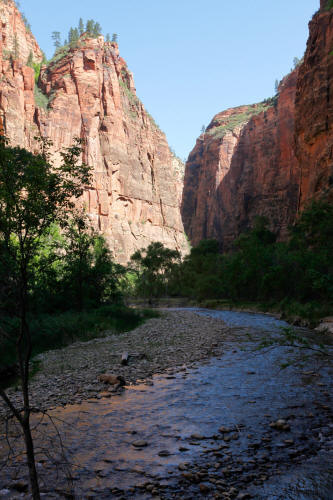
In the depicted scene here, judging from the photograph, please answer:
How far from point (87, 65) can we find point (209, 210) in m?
61.3

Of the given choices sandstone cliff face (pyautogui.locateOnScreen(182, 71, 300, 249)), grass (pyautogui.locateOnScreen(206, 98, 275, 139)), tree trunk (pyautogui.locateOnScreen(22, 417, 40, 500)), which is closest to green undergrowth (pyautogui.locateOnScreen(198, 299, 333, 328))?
tree trunk (pyautogui.locateOnScreen(22, 417, 40, 500))

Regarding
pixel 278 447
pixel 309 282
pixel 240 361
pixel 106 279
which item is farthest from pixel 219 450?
pixel 309 282

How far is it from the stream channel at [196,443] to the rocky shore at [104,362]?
2.74 feet

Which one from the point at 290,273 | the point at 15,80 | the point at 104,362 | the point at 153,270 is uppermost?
the point at 15,80

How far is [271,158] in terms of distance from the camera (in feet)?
299

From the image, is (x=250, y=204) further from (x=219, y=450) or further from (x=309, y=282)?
(x=219, y=450)

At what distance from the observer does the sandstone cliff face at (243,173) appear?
85250 mm

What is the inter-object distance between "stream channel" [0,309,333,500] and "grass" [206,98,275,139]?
412 feet

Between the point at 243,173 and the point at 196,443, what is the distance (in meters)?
104

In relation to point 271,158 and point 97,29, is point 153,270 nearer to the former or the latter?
point 271,158

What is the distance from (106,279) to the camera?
2738cm

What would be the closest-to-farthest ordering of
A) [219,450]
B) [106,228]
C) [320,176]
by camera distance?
[219,450], [320,176], [106,228]

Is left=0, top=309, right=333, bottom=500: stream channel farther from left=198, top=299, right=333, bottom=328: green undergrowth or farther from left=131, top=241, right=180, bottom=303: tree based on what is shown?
left=131, top=241, right=180, bottom=303: tree

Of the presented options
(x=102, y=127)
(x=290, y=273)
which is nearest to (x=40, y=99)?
(x=102, y=127)
